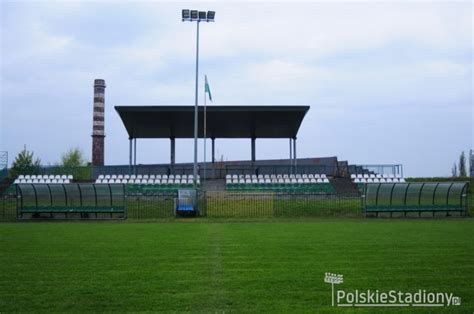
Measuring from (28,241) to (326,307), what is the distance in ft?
37.2

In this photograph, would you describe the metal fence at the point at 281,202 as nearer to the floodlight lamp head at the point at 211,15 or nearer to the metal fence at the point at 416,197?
the metal fence at the point at 416,197

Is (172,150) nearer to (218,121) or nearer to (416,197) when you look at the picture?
(218,121)

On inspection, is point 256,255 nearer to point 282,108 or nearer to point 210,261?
point 210,261

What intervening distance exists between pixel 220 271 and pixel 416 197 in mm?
21474

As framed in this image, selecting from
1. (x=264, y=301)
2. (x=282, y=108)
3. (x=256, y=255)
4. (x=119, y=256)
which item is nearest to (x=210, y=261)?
(x=256, y=255)

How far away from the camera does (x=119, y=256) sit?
11.9m

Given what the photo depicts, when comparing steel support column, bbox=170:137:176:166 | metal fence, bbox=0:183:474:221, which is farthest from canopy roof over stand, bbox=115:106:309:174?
metal fence, bbox=0:183:474:221

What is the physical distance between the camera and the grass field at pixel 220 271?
734 centimetres

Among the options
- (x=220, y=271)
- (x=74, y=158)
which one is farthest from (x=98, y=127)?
(x=220, y=271)

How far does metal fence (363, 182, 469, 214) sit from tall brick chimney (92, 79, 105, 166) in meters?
47.9

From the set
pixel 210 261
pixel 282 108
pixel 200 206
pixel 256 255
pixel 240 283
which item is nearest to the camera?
pixel 240 283

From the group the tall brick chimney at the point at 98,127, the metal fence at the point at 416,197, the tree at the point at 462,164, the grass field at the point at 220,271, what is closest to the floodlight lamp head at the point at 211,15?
the metal fence at the point at 416,197

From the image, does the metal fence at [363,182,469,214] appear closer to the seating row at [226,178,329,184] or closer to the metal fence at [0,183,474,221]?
the metal fence at [0,183,474,221]

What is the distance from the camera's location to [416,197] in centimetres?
2862
